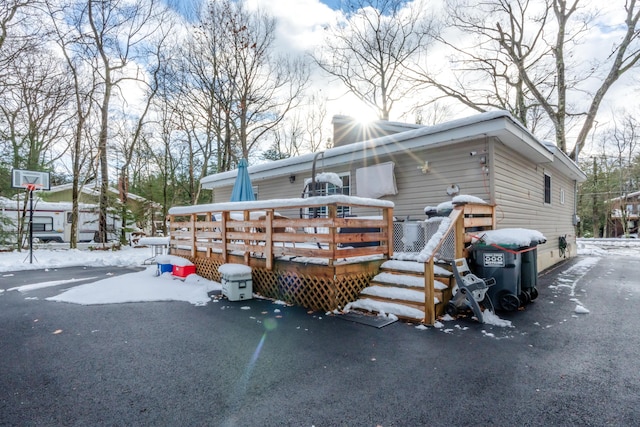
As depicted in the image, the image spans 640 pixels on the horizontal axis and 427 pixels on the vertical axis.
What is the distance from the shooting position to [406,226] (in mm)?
5703

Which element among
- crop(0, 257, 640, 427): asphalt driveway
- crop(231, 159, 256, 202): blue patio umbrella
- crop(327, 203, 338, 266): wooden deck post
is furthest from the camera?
crop(231, 159, 256, 202): blue patio umbrella

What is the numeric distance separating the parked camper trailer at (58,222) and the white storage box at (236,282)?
11151mm

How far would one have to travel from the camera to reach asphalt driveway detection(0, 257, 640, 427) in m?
2.08

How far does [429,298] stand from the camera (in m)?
3.93

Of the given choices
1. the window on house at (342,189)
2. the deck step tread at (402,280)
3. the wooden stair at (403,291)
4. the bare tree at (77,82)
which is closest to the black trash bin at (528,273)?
the wooden stair at (403,291)

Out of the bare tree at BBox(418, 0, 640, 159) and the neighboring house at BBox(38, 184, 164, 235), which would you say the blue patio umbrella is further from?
the bare tree at BBox(418, 0, 640, 159)

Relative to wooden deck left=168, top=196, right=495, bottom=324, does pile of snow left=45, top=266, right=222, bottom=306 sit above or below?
below

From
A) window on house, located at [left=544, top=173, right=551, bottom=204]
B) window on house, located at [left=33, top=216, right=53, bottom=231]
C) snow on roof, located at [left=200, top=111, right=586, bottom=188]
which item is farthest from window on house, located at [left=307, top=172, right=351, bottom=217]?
window on house, located at [left=33, top=216, right=53, bottom=231]

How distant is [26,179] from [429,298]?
11298mm

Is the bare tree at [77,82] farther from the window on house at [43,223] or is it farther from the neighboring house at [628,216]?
the neighboring house at [628,216]

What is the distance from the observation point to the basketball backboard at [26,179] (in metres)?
9.32

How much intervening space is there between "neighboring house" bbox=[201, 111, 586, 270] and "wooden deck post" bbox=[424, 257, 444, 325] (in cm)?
295

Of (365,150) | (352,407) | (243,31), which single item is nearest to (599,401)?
(352,407)

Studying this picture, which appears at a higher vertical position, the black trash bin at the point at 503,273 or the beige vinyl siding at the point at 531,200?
the beige vinyl siding at the point at 531,200
